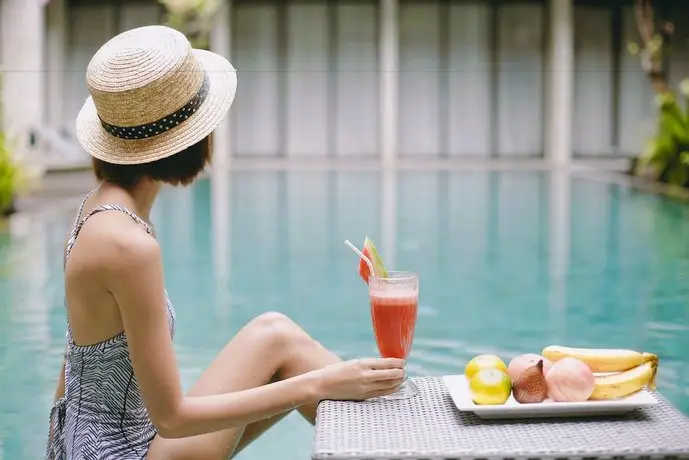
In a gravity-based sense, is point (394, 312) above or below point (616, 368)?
above

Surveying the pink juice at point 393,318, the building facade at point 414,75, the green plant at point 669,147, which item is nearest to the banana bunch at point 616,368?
the pink juice at point 393,318

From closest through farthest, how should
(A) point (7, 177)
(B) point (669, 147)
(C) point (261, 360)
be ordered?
1. (C) point (261, 360)
2. (A) point (7, 177)
3. (B) point (669, 147)

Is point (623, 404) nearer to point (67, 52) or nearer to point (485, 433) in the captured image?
point (485, 433)

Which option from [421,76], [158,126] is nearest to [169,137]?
[158,126]

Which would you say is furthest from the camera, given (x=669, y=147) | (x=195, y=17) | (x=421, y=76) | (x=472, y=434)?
(x=421, y=76)

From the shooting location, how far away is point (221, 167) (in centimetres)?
2530

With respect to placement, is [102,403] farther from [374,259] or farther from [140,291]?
[374,259]

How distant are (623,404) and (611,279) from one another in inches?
248

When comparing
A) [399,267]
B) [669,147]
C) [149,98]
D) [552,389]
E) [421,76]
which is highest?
[421,76]

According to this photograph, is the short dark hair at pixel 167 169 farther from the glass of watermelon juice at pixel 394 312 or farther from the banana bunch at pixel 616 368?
the banana bunch at pixel 616 368

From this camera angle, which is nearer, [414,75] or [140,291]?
[140,291]

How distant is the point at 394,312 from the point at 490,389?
0.80 ft

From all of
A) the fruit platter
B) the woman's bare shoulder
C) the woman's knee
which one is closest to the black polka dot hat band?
the woman's bare shoulder

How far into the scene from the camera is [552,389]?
205 centimetres
